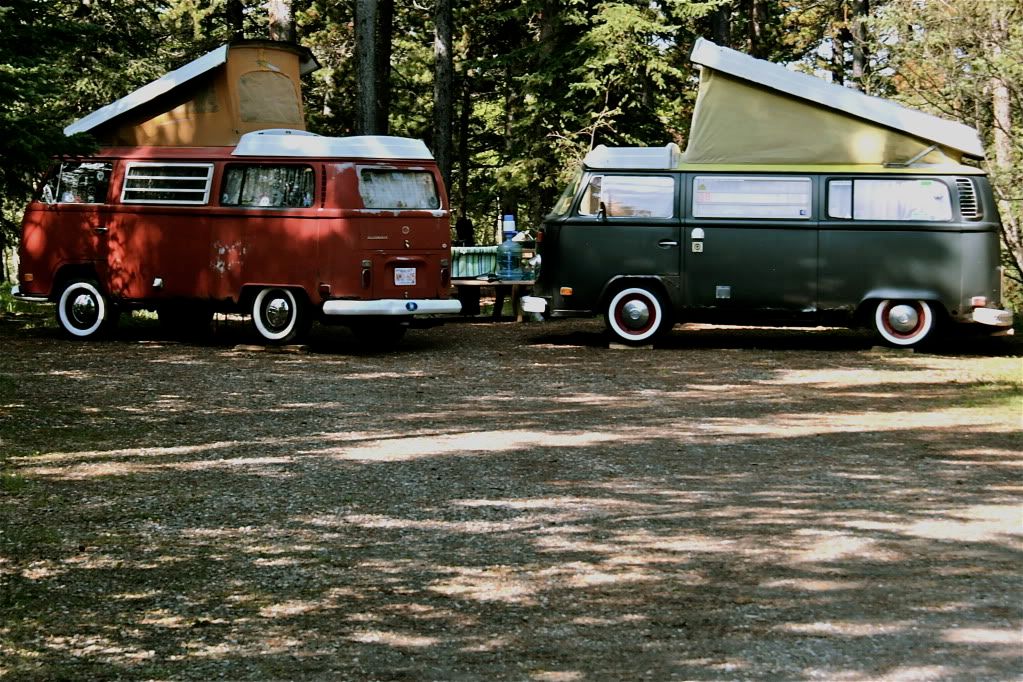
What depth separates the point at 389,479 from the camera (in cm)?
944

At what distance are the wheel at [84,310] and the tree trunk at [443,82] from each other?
1207 centimetres

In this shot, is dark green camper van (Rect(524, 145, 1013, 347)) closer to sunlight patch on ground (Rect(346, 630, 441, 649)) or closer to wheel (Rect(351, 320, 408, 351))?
wheel (Rect(351, 320, 408, 351))

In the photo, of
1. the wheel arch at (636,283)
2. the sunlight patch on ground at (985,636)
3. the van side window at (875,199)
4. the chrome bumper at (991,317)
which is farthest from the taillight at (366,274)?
the sunlight patch on ground at (985,636)

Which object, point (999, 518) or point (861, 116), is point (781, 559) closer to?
point (999, 518)

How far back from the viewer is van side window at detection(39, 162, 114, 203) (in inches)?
693

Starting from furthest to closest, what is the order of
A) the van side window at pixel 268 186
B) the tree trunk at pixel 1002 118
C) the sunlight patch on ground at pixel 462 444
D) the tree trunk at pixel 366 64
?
the tree trunk at pixel 366 64
the tree trunk at pixel 1002 118
the van side window at pixel 268 186
the sunlight patch on ground at pixel 462 444

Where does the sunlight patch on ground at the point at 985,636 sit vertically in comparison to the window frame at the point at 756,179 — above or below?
below

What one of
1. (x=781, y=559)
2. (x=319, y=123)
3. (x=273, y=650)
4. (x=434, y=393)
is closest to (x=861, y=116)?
(x=434, y=393)

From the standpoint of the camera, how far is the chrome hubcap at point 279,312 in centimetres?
1689

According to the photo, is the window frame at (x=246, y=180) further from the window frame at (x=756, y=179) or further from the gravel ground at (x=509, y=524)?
the window frame at (x=756, y=179)

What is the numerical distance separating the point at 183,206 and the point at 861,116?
823 cm

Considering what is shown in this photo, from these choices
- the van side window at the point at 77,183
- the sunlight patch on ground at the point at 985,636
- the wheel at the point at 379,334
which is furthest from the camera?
the van side window at the point at 77,183

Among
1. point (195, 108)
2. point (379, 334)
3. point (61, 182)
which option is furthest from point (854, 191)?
point (61, 182)

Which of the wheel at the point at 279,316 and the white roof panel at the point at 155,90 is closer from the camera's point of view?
the wheel at the point at 279,316
